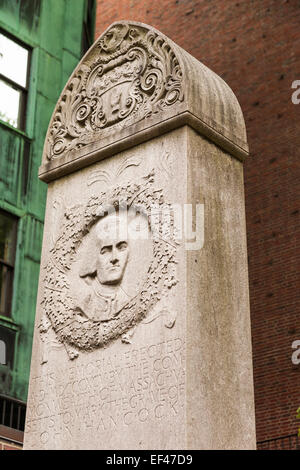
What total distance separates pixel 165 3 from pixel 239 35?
2.69 m

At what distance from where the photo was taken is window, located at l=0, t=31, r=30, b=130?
16.5 m

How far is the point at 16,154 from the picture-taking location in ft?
52.7

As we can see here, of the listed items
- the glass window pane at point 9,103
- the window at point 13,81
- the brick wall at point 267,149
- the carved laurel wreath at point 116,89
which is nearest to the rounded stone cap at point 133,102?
the carved laurel wreath at point 116,89

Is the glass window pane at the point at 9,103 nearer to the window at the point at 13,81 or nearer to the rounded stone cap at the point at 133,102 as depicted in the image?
the window at the point at 13,81

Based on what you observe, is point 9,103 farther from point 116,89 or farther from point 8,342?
point 116,89

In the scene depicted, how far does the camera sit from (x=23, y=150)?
16266 millimetres

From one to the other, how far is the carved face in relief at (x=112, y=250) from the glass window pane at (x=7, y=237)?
336 inches

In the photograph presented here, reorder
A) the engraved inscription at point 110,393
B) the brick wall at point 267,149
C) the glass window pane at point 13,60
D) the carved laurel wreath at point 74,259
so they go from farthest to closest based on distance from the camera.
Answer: the glass window pane at point 13,60 < the brick wall at point 267,149 < the carved laurel wreath at point 74,259 < the engraved inscription at point 110,393

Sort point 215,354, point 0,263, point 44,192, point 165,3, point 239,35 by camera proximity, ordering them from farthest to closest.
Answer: point 165,3 < point 239,35 < point 44,192 < point 0,263 < point 215,354

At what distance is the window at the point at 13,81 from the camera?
1655 cm

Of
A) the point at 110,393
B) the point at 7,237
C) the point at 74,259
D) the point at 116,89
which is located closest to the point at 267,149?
the point at 7,237

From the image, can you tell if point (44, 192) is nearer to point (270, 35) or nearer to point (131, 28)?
point (270, 35)

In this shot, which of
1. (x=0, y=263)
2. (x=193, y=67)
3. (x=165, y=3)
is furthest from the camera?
(x=165, y=3)

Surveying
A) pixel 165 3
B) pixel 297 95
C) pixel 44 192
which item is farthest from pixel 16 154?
pixel 165 3
